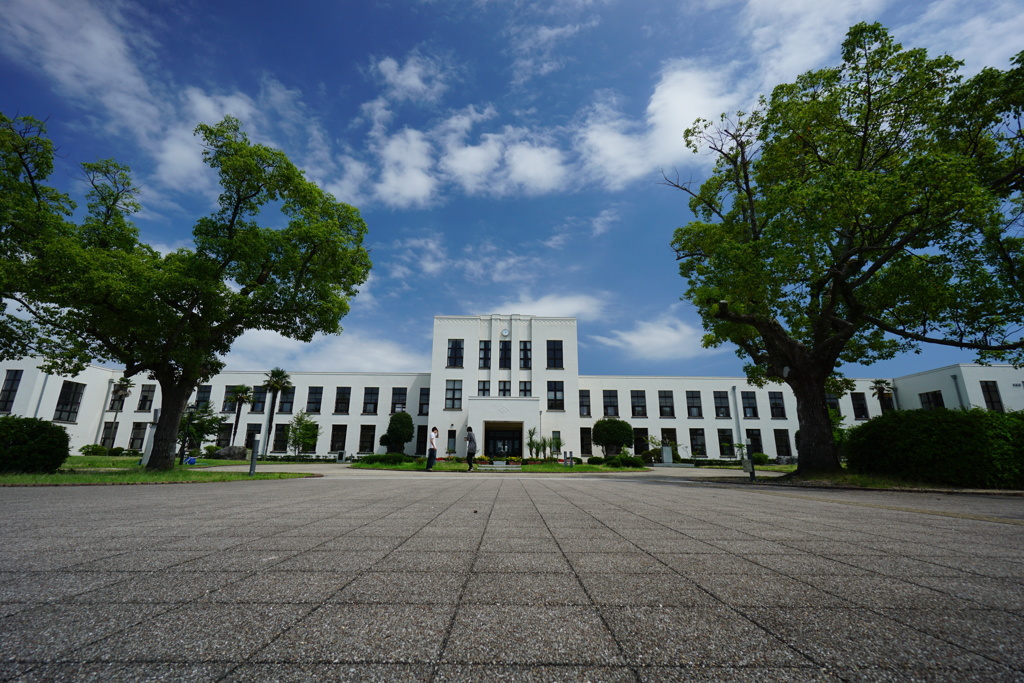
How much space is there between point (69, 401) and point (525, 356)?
1562 inches

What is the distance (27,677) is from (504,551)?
2.50 meters

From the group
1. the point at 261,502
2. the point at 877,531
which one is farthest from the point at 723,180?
the point at 261,502

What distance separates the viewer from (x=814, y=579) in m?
2.59

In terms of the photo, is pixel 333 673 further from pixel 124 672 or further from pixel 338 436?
pixel 338 436

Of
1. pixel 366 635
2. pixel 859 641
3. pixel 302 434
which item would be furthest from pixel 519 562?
pixel 302 434

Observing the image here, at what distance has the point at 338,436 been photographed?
3972 cm

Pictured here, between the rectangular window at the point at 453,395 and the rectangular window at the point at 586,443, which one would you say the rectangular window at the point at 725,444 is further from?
the rectangular window at the point at 453,395

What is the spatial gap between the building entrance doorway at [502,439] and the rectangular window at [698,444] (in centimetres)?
1724

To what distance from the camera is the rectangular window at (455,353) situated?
123 feet

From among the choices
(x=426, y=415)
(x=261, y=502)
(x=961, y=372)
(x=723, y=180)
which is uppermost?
(x=723, y=180)

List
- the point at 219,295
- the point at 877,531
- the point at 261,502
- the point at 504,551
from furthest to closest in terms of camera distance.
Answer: the point at 219,295 < the point at 261,502 < the point at 877,531 < the point at 504,551

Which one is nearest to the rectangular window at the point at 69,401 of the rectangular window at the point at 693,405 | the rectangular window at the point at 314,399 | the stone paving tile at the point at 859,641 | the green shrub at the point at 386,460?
the rectangular window at the point at 314,399

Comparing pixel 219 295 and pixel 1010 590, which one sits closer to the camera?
pixel 1010 590

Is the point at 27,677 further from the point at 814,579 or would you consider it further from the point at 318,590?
the point at 814,579
